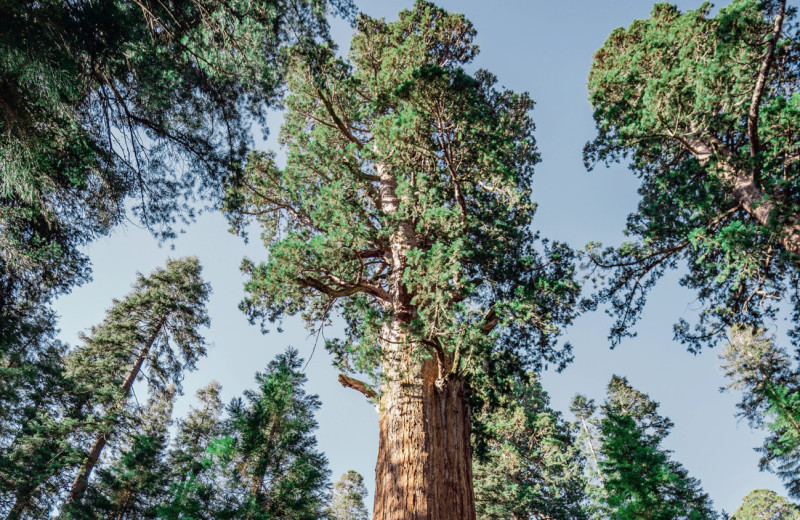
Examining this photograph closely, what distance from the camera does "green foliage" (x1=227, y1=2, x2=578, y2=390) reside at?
4633 millimetres

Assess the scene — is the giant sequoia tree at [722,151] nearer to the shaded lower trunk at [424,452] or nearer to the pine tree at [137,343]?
the shaded lower trunk at [424,452]

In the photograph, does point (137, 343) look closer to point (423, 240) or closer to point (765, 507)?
point (423, 240)

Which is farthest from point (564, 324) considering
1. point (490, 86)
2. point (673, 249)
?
point (490, 86)

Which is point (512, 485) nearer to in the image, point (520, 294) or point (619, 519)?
point (619, 519)

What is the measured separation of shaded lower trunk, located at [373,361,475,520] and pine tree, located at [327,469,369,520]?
22.0 metres

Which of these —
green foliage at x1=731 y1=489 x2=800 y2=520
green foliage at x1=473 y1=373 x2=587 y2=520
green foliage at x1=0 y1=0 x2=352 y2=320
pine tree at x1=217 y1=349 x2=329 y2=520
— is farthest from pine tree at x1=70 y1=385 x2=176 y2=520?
green foliage at x1=731 y1=489 x2=800 y2=520

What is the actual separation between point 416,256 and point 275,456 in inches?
296

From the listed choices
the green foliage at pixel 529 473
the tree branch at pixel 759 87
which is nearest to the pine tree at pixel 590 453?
the green foliage at pixel 529 473

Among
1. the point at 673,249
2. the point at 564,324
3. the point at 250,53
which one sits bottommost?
the point at 564,324

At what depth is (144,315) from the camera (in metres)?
15.4

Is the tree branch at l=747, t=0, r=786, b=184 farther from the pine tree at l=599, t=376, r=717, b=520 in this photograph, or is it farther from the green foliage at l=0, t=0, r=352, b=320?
the pine tree at l=599, t=376, r=717, b=520

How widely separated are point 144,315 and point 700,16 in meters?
19.3

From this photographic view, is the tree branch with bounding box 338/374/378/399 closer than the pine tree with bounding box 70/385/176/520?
Yes

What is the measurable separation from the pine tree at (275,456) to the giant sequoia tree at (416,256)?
4.32m
